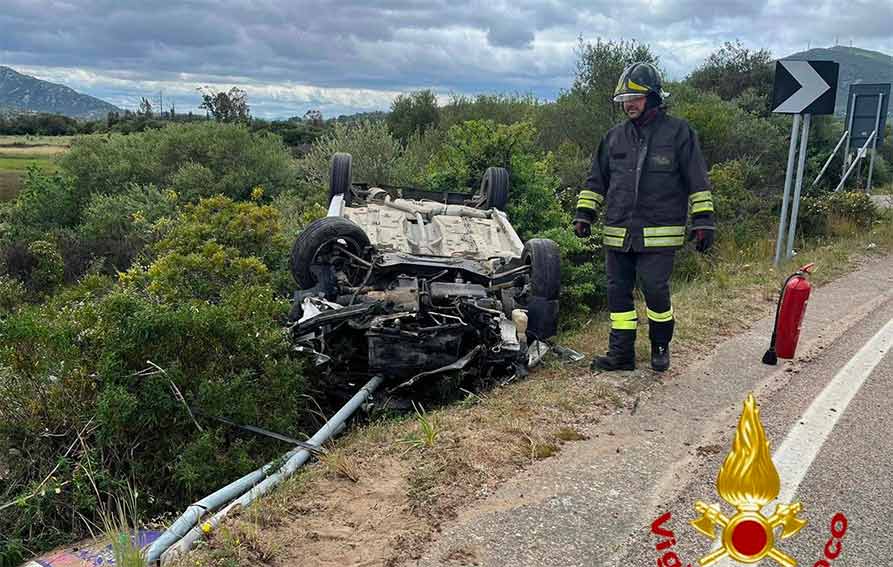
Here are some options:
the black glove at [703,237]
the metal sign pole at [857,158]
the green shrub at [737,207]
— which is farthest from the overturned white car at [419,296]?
the metal sign pole at [857,158]

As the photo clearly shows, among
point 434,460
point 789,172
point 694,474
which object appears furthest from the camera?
point 789,172

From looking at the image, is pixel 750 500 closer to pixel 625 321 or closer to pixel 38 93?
pixel 625 321

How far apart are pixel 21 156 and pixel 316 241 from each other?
113 feet

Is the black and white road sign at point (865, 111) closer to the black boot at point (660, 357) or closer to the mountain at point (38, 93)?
the black boot at point (660, 357)

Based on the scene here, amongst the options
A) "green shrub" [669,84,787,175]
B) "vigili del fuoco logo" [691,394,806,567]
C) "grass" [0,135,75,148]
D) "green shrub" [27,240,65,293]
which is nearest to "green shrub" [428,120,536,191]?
"green shrub" [669,84,787,175]

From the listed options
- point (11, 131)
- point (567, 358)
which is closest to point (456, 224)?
point (567, 358)

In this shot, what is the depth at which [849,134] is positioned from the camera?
1888 cm

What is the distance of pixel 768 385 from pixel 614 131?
79.9 inches

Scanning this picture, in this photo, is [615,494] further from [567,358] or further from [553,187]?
[553,187]

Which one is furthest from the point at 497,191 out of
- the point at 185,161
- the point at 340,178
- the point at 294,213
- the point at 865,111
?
the point at 865,111

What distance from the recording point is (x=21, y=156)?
3409cm

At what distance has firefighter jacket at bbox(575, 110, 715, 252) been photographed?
4891 millimetres

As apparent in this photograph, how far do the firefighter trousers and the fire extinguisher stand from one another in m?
0.76

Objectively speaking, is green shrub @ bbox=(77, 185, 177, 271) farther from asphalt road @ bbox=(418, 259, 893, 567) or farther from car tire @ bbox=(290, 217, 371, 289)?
asphalt road @ bbox=(418, 259, 893, 567)
